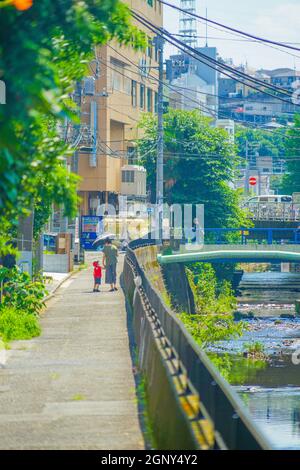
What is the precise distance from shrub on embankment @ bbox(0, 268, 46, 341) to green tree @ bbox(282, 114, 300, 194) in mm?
82101

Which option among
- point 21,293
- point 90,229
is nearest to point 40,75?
point 21,293

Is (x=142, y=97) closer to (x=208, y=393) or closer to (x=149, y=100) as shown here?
(x=149, y=100)

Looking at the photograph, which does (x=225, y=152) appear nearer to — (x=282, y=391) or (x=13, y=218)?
(x=282, y=391)

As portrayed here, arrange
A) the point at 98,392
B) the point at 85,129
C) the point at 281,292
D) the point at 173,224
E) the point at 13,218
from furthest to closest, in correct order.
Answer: the point at 281,292, the point at 173,224, the point at 85,129, the point at 98,392, the point at 13,218

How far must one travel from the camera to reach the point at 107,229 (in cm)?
7781

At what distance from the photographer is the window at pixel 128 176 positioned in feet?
297

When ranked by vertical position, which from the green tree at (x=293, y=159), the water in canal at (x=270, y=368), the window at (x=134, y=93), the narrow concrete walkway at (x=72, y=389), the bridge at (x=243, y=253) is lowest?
the water in canal at (x=270, y=368)

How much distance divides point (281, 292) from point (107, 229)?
19859 mm

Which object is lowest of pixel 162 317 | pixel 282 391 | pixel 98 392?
pixel 282 391

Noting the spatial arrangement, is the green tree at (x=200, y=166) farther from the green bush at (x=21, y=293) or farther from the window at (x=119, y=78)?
the green bush at (x=21, y=293)

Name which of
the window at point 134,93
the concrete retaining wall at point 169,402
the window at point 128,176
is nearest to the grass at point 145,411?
the concrete retaining wall at point 169,402

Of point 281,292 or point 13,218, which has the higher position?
point 13,218

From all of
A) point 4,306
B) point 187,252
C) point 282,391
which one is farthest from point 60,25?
point 187,252
